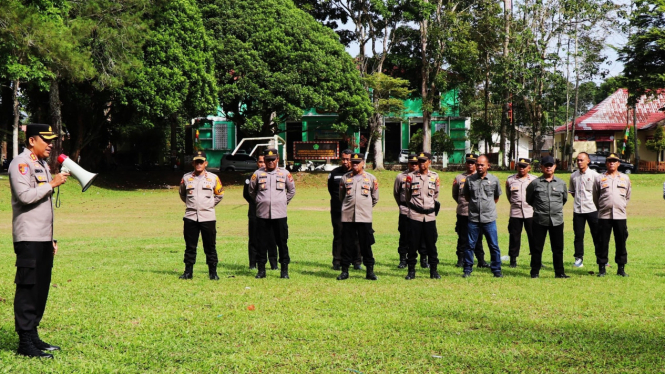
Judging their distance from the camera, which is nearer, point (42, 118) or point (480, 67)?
point (42, 118)

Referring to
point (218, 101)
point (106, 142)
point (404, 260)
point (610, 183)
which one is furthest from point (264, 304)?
point (106, 142)

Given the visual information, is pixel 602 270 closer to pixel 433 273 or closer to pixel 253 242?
pixel 433 273

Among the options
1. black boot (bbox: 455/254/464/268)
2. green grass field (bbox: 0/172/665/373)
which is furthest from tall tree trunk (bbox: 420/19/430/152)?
black boot (bbox: 455/254/464/268)

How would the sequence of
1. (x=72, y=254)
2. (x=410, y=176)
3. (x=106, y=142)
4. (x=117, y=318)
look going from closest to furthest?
1. (x=117, y=318)
2. (x=410, y=176)
3. (x=72, y=254)
4. (x=106, y=142)

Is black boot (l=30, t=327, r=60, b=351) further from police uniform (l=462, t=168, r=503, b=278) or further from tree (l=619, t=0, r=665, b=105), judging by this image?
tree (l=619, t=0, r=665, b=105)

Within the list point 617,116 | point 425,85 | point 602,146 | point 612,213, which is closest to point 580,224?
point 612,213

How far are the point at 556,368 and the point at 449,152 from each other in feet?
157

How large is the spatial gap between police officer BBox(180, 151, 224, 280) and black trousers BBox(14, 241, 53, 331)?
4.11 m

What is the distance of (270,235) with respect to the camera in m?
10.8

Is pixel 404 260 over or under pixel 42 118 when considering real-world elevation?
under

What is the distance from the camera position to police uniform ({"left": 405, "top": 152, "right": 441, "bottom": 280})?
10.6 m

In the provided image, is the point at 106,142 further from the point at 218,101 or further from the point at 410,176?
the point at 410,176

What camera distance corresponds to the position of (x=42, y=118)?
38.8 metres

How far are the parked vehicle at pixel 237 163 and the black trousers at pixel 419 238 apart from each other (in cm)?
3965
